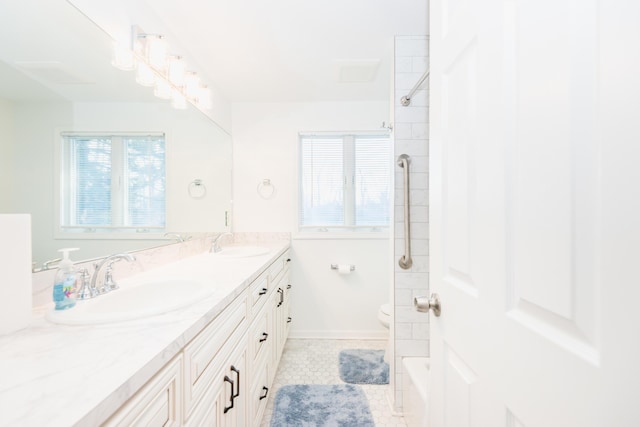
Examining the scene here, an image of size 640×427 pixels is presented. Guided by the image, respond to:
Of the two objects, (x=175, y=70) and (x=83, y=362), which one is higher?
(x=175, y=70)

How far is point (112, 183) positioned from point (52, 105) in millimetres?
366

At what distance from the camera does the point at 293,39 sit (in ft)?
5.65

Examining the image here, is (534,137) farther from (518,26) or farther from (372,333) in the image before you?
(372,333)

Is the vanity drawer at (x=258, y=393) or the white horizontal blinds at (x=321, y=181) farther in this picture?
the white horizontal blinds at (x=321, y=181)

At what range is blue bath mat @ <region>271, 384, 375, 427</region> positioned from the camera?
5.00 feet

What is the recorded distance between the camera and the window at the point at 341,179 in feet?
8.84

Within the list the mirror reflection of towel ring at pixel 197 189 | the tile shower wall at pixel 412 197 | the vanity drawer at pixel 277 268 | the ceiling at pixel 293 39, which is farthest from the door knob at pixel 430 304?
the mirror reflection of towel ring at pixel 197 189

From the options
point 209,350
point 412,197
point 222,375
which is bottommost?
point 222,375

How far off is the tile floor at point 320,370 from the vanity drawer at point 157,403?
44.1 inches

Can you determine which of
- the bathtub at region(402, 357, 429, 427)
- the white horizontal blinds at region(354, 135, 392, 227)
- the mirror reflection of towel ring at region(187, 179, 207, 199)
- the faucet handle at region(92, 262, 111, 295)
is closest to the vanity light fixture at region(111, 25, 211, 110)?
the mirror reflection of towel ring at region(187, 179, 207, 199)

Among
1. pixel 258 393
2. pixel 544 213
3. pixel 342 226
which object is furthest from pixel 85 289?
pixel 342 226

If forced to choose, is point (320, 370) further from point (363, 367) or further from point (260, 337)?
point (260, 337)

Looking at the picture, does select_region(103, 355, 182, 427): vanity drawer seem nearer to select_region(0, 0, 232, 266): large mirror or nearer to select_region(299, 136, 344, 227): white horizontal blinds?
select_region(0, 0, 232, 266): large mirror

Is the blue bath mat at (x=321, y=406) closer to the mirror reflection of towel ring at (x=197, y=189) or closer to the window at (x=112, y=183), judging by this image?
the window at (x=112, y=183)
